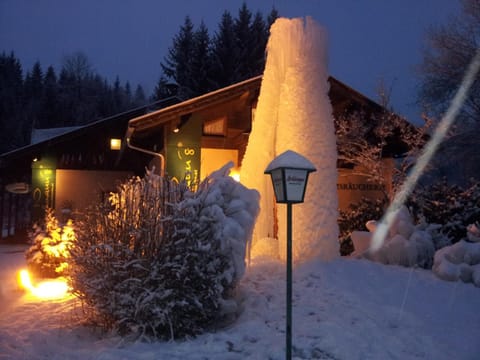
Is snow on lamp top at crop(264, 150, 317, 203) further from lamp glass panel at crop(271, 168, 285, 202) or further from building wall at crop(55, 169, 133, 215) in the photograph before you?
building wall at crop(55, 169, 133, 215)

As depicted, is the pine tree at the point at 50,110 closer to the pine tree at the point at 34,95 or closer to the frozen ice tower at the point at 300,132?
the pine tree at the point at 34,95

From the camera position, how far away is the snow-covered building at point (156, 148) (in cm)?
1155

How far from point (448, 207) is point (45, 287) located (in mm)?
9547

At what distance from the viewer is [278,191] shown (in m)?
4.10

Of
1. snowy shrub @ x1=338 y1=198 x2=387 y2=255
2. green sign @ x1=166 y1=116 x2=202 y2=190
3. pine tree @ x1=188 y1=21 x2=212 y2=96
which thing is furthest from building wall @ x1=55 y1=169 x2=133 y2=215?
pine tree @ x1=188 y1=21 x2=212 y2=96

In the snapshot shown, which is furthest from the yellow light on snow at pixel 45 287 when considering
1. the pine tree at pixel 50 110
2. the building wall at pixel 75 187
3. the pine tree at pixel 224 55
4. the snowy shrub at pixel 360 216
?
the pine tree at pixel 50 110

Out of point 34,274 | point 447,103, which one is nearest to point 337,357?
point 34,274

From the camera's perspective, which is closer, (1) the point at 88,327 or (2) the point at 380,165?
(1) the point at 88,327

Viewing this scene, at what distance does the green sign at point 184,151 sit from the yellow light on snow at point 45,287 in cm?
445

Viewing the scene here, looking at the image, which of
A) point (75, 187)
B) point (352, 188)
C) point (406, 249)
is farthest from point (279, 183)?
point (75, 187)

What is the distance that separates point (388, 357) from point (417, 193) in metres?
8.00

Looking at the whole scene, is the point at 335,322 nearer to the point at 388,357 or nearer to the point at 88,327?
the point at 388,357

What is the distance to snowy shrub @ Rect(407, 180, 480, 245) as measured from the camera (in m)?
9.84

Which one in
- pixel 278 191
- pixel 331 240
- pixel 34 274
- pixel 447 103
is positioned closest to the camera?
pixel 278 191
